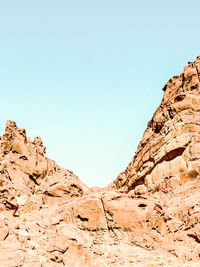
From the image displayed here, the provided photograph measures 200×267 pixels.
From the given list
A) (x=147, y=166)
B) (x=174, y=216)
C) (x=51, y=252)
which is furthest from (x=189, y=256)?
(x=147, y=166)

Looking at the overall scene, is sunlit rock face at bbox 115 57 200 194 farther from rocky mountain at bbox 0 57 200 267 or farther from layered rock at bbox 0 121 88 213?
layered rock at bbox 0 121 88 213

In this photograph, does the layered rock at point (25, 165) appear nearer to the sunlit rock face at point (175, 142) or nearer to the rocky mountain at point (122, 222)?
the sunlit rock face at point (175, 142)

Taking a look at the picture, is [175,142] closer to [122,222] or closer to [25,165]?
[122,222]

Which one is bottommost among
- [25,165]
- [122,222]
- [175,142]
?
[122,222]

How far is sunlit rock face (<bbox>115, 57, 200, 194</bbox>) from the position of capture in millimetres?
49031

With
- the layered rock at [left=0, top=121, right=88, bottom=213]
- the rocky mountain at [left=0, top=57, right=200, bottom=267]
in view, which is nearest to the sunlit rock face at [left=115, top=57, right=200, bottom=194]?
the rocky mountain at [left=0, top=57, right=200, bottom=267]

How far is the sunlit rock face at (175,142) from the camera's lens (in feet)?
161

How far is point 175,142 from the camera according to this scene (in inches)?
2037

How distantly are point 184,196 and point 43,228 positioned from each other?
1973cm

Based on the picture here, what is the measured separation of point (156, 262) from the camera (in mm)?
24547

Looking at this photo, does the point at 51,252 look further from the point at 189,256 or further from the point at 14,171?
the point at 14,171

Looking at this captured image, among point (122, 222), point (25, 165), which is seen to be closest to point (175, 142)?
point (122, 222)

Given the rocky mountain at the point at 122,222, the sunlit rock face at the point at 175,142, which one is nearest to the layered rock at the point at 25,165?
the sunlit rock face at the point at 175,142

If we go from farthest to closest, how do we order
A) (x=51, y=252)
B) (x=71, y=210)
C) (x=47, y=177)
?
1. (x=47, y=177)
2. (x=71, y=210)
3. (x=51, y=252)
